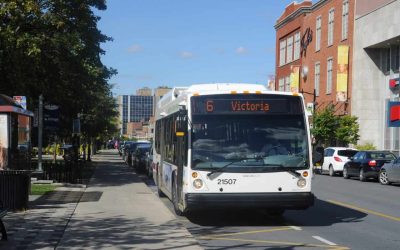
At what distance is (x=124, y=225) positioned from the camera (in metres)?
11.8

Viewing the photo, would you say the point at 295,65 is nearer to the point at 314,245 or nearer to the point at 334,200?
the point at 334,200

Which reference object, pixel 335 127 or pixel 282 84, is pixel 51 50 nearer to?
pixel 335 127

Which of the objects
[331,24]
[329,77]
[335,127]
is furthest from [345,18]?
[335,127]

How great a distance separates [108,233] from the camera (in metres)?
10.7

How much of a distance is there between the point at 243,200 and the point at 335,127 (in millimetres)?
37127

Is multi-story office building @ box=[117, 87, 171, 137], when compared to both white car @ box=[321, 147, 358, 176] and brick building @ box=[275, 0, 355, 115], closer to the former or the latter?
brick building @ box=[275, 0, 355, 115]

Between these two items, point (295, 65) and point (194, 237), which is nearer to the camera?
point (194, 237)

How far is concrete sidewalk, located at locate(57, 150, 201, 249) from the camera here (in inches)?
379

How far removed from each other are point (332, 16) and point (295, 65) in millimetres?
11934

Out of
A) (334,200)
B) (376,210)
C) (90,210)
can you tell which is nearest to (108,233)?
(90,210)

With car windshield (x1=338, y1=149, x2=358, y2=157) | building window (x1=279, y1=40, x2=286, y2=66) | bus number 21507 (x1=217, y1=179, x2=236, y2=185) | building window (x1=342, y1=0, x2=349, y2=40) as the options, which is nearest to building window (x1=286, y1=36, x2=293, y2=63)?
building window (x1=279, y1=40, x2=286, y2=66)

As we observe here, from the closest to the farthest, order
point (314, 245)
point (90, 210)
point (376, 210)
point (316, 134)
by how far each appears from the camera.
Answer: point (314, 245) < point (90, 210) < point (376, 210) < point (316, 134)

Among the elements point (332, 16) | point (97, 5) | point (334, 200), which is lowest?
point (334, 200)

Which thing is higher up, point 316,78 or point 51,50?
point 316,78
